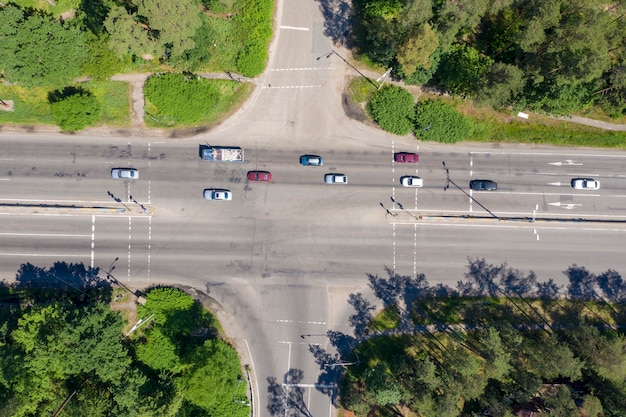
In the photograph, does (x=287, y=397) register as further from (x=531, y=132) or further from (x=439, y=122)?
(x=531, y=132)

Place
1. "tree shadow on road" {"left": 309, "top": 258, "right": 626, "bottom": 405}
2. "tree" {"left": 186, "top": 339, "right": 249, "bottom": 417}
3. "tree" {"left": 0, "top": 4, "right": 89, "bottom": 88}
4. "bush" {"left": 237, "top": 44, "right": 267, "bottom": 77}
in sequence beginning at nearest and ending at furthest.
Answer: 1. "tree" {"left": 186, "top": 339, "right": 249, "bottom": 417}
2. "tree" {"left": 0, "top": 4, "right": 89, "bottom": 88}
3. "bush" {"left": 237, "top": 44, "right": 267, "bottom": 77}
4. "tree shadow on road" {"left": 309, "top": 258, "right": 626, "bottom": 405}

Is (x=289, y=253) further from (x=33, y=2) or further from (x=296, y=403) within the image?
(x=33, y=2)

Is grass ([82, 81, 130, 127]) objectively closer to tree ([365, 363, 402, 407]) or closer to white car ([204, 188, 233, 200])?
white car ([204, 188, 233, 200])

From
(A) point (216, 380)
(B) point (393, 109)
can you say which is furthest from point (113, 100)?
(A) point (216, 380)

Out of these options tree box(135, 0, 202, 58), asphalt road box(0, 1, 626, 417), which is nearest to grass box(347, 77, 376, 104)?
asphalt road box(0, 1, 626, 417)

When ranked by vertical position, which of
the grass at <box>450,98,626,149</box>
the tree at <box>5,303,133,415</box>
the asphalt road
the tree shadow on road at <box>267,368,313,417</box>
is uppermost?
the grass at <box>450,98,626,149</box>

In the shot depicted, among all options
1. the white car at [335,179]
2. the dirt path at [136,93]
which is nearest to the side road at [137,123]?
the dirt path at [136,93]

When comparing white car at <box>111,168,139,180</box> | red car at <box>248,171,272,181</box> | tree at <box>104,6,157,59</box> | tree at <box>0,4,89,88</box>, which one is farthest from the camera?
red car at <box>248,171,272,181</box>

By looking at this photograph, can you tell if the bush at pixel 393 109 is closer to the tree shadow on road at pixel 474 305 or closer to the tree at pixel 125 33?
the tree shadow on road at pixel 474 305
